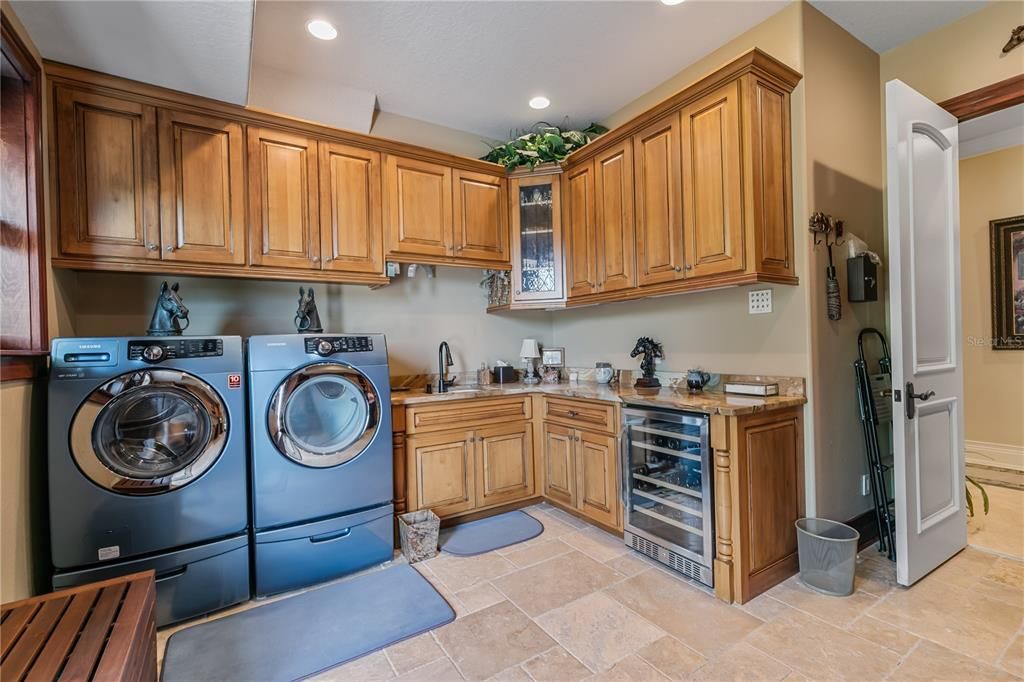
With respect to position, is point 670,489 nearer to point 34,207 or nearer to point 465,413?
point 465,413

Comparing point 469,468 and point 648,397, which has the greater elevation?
point 648,397

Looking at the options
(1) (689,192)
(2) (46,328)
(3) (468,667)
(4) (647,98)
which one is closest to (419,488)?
(3) (468,667)

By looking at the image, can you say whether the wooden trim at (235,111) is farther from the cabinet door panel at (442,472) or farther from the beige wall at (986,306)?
the beige wall at (986,306)

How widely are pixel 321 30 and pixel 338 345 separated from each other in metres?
1.71

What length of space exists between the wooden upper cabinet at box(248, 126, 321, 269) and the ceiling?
0.32 metres

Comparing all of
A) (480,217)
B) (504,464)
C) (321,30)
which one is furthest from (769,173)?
(321,30)

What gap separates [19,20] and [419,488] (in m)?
2.75

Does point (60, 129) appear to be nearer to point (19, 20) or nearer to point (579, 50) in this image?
point (19, 20)

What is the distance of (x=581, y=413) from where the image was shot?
2912 mm

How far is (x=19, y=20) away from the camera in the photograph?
177cm

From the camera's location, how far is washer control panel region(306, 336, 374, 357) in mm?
2352

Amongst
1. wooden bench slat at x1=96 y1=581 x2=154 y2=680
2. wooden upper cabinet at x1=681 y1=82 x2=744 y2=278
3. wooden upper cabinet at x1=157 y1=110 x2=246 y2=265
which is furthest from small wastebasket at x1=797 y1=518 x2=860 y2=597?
wooden upper cabinet at x1=157 y1=110 x2=246 y2=265

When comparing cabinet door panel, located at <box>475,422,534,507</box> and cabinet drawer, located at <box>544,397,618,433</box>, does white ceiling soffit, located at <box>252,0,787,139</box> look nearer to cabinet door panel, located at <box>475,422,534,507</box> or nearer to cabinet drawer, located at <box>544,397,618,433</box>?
cabinet drawer, located at <box>544,397,618,433</box>

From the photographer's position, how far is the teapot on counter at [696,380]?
271cm
